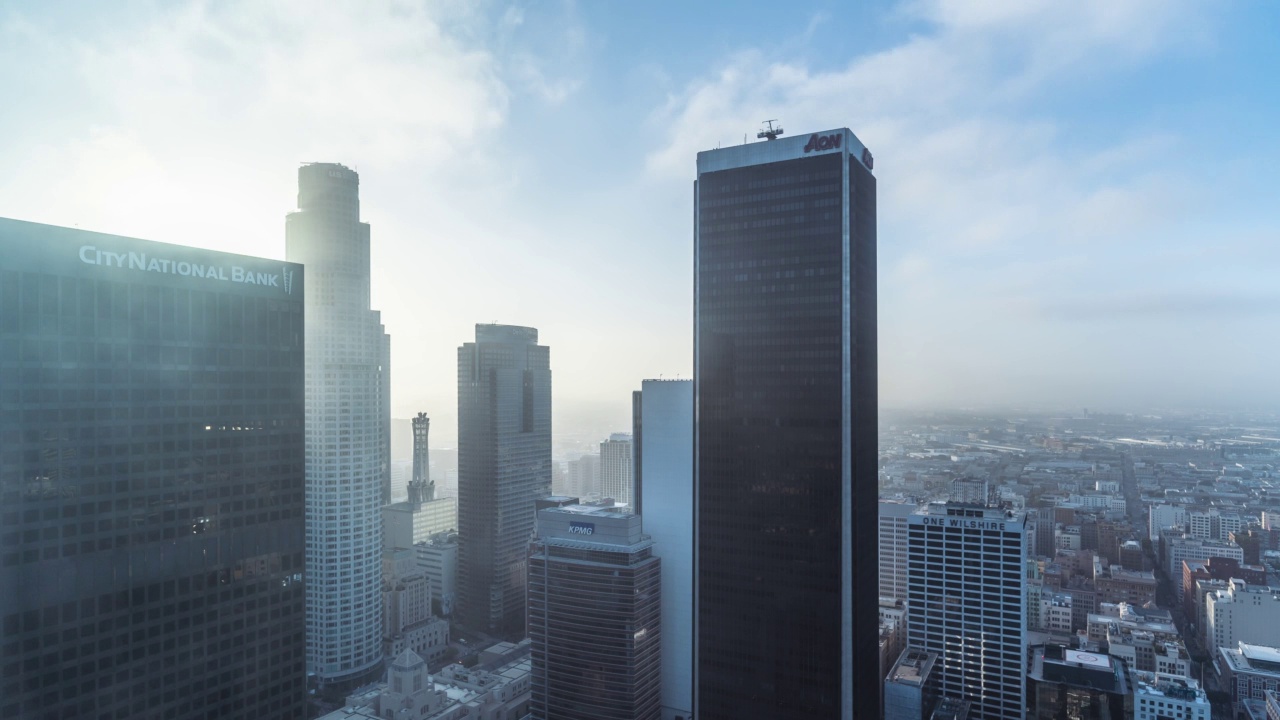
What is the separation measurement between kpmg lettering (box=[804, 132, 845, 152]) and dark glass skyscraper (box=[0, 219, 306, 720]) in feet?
140

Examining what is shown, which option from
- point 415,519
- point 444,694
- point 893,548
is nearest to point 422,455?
point 415,519

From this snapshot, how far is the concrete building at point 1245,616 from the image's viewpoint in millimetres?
98125

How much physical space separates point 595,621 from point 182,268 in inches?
2119

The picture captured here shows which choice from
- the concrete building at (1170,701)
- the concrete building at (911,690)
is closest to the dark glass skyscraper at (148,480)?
the concrete building at (911,690)

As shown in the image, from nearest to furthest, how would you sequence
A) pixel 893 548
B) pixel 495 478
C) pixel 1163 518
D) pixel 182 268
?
pixel 182 268 → pixel 893 548 → pixel 495 478 → pixel 1163 518

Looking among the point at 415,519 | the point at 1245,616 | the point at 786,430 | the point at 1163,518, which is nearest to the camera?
the point at 786,430

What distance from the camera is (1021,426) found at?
468 ft

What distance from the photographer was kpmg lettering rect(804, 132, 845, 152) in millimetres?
58728

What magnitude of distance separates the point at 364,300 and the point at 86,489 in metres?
69.5

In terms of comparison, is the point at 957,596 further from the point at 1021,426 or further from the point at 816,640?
the point at 1021,426

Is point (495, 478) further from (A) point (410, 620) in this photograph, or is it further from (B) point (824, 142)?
(B) point (824, 142)

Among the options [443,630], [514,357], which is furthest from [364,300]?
[443,630]

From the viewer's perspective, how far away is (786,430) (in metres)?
60.9

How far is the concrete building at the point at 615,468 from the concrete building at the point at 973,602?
111225 mm
